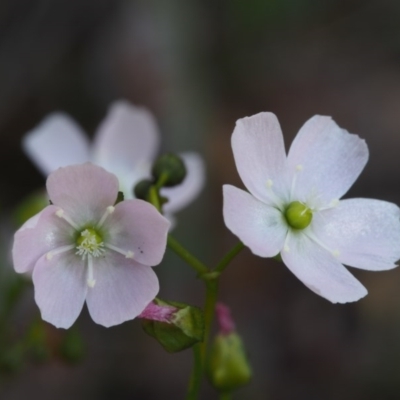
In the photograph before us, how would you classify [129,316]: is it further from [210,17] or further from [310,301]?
[210,17]

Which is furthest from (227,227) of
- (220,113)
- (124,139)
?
(220,113)

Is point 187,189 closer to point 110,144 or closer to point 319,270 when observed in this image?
point 110,144

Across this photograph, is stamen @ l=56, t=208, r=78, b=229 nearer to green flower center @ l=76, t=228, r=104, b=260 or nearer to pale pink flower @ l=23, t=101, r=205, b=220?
green flower center @ l=76, t=228, r=104, b=260

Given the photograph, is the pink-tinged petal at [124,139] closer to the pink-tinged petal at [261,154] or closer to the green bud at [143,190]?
the green bud at [143,190]

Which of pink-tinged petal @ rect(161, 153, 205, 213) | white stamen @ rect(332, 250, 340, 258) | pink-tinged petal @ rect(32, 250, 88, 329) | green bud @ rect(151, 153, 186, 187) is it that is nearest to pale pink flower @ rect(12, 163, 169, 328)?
→ pink-tinged petal @ rect(32, 250, 88, 329)

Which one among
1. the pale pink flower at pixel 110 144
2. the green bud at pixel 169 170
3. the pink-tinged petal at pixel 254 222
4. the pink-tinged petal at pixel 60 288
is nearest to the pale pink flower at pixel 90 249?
the pink-tinged petal at pixel 60 288

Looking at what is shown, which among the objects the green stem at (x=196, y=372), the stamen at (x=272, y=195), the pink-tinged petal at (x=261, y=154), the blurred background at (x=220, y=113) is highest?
the pink-tinged petal at (x=261, y=154)
